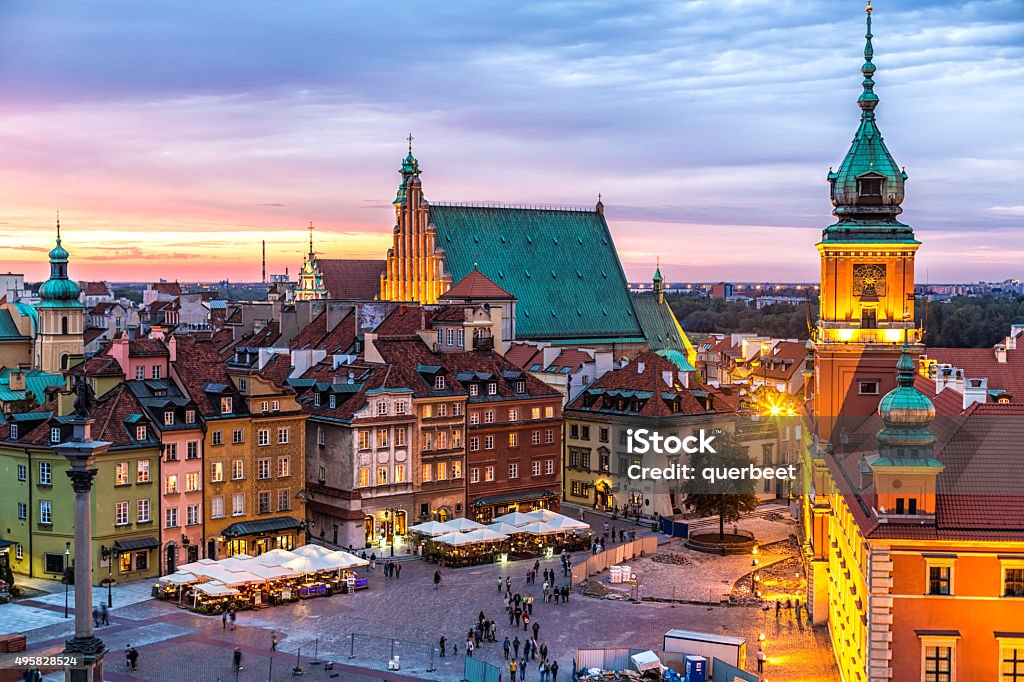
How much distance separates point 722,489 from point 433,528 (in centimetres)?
2031

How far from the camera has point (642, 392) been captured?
102 meters

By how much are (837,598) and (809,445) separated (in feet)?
64.7

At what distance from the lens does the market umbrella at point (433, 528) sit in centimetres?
8500

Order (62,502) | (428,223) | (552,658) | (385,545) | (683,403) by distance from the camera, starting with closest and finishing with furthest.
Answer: (552,658) < (62,502) < (385,545) < (683,403) < (428,223)

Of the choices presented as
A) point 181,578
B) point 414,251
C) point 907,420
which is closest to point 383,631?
point 181,578

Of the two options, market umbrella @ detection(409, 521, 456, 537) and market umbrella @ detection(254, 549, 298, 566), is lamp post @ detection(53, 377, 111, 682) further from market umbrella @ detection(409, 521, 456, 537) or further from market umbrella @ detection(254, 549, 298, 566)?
market umbrella @ detection(409, 521, 456, 537)

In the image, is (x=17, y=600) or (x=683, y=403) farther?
(x=683, y=403)

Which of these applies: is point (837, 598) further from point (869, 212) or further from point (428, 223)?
point (428, 223)

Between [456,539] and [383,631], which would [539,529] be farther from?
[383,631]

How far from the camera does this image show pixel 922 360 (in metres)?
81.1

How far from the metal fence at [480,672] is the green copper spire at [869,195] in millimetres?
30040

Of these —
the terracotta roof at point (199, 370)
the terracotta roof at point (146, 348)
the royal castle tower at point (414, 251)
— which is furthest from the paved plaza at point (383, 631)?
the royal castle tower at point (414, 251)

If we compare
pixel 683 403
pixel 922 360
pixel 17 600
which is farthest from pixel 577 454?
pixel 17 600

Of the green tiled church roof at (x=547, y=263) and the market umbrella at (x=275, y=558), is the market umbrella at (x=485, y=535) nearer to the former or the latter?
the market umbrella at (x=275, y=558)
